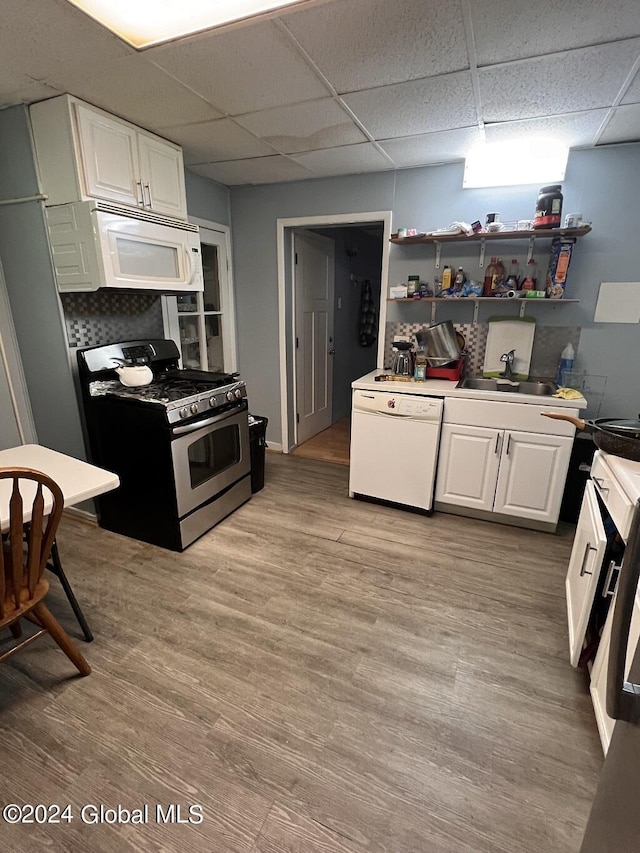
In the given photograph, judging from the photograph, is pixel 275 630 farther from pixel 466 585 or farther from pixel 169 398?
pixel 169 398

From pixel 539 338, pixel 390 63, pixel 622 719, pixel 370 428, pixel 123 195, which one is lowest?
pixel 370 428

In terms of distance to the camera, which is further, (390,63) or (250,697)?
(390,63)

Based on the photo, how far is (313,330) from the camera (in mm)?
4020

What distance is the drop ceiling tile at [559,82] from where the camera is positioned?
155cm

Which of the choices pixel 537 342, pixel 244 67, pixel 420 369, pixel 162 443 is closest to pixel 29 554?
pixel 162 443

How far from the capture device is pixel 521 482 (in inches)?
99.0

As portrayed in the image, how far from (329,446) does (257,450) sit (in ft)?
3.88

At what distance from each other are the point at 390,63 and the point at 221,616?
2480mm

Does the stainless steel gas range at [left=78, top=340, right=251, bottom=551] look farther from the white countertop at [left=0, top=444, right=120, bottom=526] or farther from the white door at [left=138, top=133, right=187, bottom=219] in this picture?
the white door at [left=138, top=133, right=187, bottom=219]

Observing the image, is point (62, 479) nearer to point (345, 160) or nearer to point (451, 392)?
point (451, 392)

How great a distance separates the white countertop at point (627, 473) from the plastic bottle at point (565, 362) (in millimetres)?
1303

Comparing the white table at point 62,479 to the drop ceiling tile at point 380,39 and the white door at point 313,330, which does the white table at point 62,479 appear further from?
the white door at point 313,330

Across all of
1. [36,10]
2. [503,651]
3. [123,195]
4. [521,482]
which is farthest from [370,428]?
[36,10]

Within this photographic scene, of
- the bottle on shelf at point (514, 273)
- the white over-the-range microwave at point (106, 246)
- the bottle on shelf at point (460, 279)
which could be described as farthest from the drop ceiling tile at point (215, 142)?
the bottle on shelf at point (514, 273)
